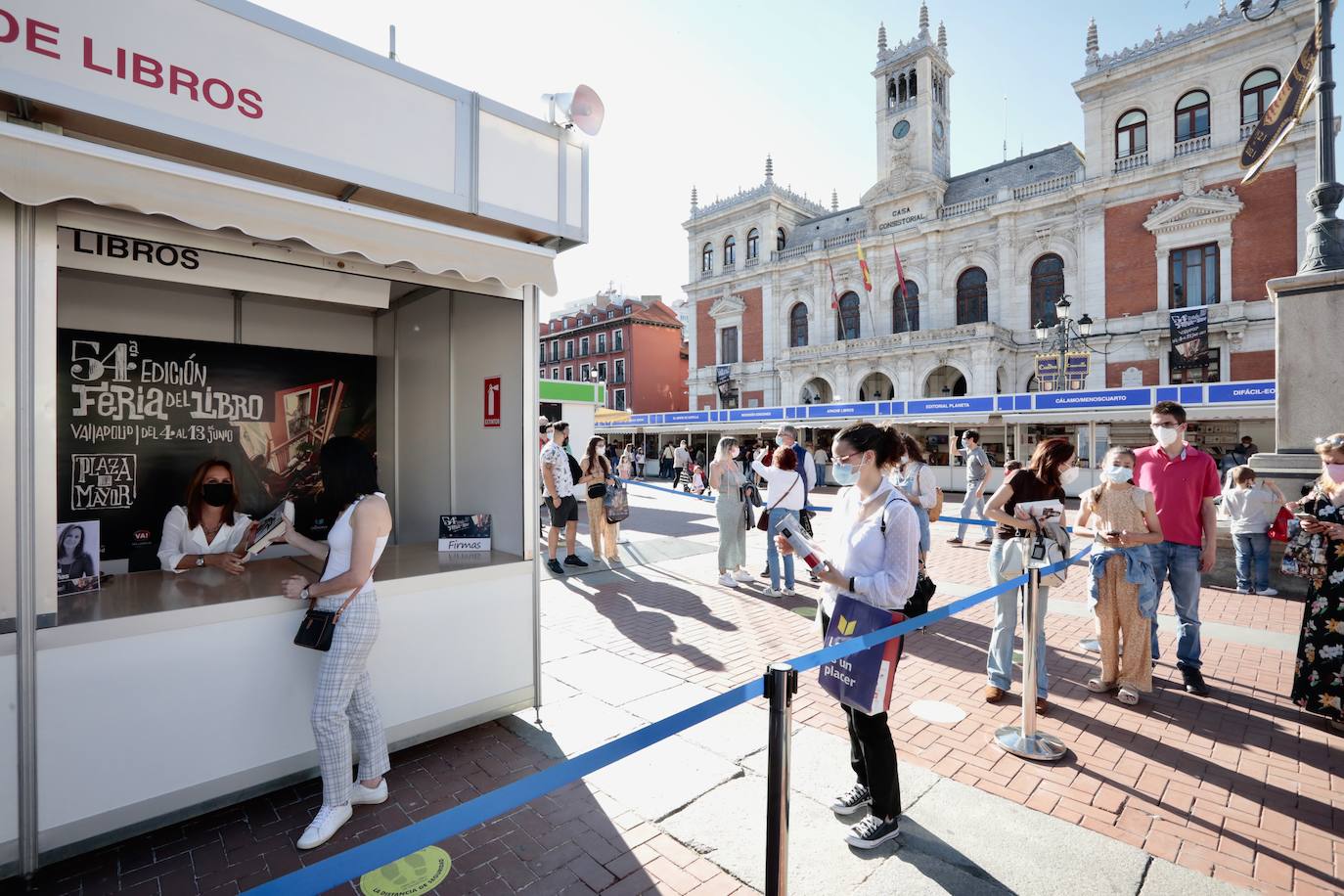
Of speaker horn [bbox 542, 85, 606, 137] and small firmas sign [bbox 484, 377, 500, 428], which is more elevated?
speaker horn [bbox 542, 85, 606, 137]

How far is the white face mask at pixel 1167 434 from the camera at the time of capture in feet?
14.8

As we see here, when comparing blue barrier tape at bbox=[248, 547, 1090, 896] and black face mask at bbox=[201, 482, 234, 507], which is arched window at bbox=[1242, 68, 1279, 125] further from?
black face mask at bbox=[201, 482, 234, 507]

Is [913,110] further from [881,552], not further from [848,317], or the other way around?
[881,552]

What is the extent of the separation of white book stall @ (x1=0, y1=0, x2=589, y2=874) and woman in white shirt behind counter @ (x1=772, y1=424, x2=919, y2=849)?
206 centimetres

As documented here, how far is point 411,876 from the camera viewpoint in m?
2.68

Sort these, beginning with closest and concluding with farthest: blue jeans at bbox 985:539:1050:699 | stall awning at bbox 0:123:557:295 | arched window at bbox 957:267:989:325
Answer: stall awning at bbox 0:123:557:295, blue jeans at bbox 985:539:1050:699, arched window at bbox 957:267:989:325

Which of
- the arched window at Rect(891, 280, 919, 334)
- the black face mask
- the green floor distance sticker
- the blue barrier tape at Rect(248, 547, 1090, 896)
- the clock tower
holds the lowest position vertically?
the green floor distance sticker

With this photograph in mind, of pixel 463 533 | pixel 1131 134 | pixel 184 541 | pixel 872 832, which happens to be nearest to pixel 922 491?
pixel 872 832

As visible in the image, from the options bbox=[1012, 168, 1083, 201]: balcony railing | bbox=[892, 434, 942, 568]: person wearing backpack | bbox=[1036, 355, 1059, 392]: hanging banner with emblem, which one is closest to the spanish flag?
bbox=[1012, 168, 1083, 201]: balcony railing

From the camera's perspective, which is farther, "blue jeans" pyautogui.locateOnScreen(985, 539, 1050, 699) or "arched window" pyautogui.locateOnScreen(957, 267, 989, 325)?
"arched window" pyautogui.locateOnScreen(957, 267, 989, 325)

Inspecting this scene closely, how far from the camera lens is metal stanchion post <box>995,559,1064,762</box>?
3.59 metres

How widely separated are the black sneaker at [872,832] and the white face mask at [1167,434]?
344 centimetres

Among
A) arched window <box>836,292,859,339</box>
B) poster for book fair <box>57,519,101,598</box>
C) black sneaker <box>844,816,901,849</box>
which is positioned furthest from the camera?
arched window <box>836,292,859,339</box>

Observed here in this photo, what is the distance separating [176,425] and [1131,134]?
120 ft
